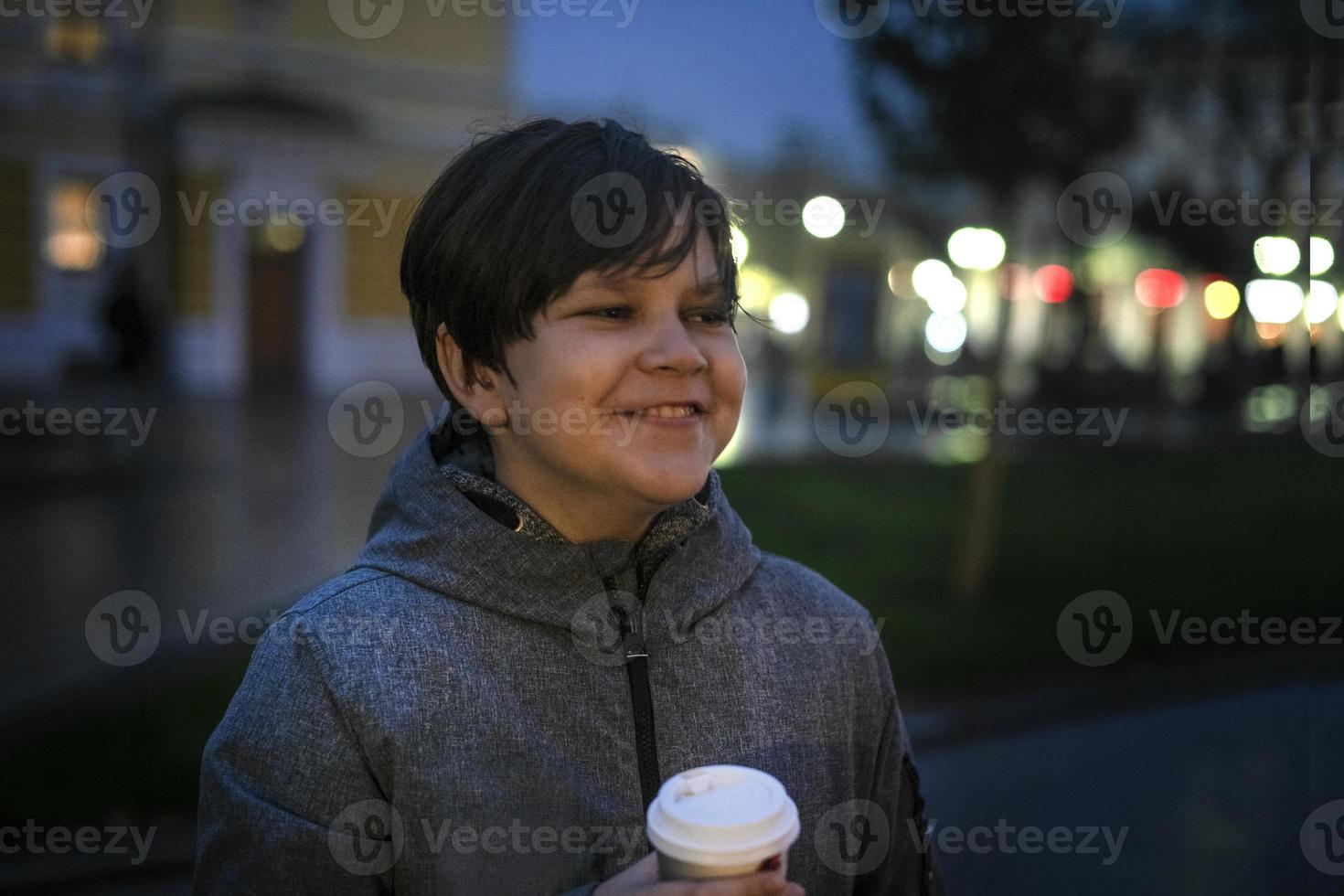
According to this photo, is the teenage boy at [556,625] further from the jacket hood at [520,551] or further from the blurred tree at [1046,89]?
the blurred tree at [1046,89]

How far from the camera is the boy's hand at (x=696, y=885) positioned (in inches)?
49.9

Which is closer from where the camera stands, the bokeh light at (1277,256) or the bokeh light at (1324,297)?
the bokeh light at (1324,297)

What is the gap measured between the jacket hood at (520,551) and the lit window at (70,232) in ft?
68.2

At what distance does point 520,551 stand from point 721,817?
567 mm

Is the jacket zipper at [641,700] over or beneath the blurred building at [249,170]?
beneath

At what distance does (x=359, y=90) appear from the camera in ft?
72.9

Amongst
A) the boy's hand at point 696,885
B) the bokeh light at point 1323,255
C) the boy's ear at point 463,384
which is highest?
the bokeh light at point 1323,255

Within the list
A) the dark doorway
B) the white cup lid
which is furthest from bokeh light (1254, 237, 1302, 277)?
the dark doorway

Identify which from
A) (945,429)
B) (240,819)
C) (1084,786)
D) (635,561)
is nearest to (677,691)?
(635,561)

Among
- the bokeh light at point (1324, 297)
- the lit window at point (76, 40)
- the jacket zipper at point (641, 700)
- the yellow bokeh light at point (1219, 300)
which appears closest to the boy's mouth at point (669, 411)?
the jacket zipper at point (641, 700)

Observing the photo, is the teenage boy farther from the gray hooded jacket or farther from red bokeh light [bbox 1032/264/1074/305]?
red bokeh light [bbox 1032/264/1074/305]

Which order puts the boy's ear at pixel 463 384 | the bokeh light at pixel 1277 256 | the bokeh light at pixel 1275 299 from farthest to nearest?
the bokeh light at pixel 1275 299 < the bokeh light at pixel 1277 256 < the boy's ear at pixel 463 384

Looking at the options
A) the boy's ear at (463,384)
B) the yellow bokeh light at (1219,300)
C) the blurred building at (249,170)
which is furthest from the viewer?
the yellow bokeh light at (1219,300)

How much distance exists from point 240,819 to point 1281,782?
5.23 metres
